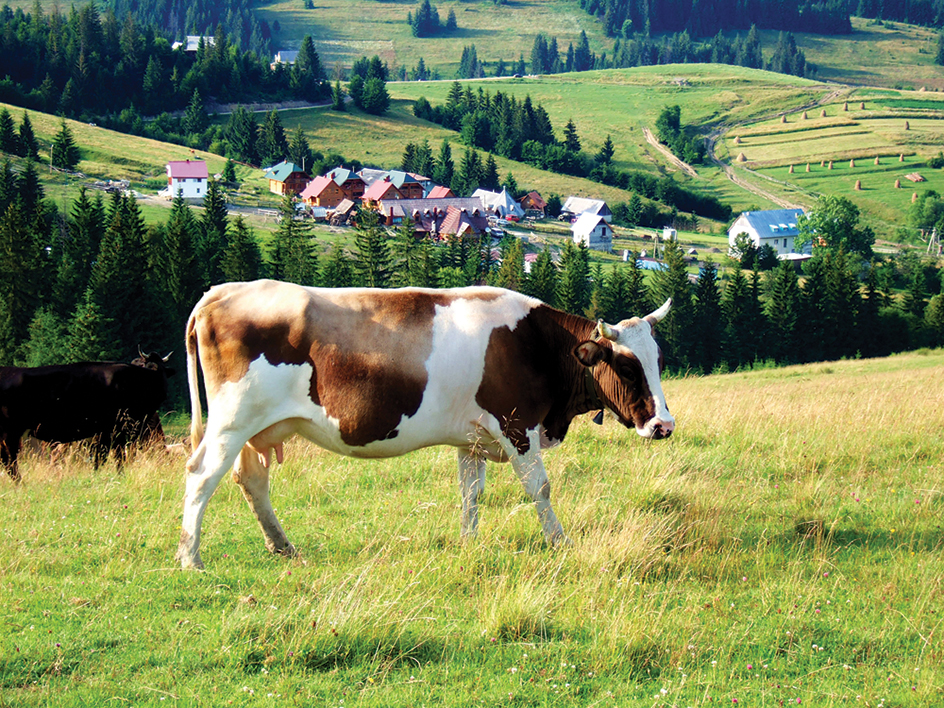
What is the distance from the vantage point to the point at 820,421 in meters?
11.1

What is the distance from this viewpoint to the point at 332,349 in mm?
A: 6922

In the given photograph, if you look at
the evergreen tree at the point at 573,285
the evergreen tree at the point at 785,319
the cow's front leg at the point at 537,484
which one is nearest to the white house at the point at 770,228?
the evergreen tree at the point at 785,319

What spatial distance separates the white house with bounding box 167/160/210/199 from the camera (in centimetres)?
11256

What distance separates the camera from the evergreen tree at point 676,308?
77.1 meters

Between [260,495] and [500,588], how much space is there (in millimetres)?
2303

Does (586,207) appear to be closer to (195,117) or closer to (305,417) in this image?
(195,117)

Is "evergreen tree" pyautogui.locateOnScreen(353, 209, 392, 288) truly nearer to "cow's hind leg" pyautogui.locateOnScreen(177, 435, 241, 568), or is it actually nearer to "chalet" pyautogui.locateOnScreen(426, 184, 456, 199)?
"chalet" pyautogui.locateOnScreen(426, 184, 456, 199)

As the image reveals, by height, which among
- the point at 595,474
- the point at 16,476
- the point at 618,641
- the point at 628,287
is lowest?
the point at 628,287

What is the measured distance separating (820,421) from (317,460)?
630 cm

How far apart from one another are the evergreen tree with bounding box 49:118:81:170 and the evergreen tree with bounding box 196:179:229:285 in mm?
33297

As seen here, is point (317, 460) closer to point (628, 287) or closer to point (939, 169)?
point (628, 287)

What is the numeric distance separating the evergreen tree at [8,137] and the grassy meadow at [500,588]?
118556 mm

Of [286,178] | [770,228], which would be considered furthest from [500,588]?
[286,178]

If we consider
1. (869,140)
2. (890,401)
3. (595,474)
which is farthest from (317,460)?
(869,140)
